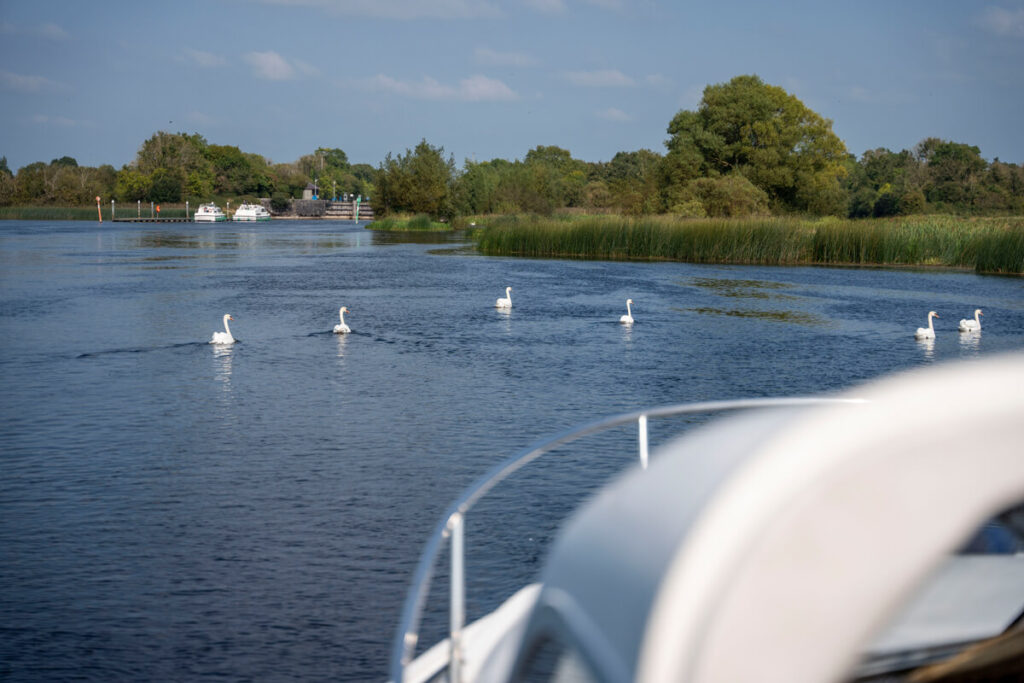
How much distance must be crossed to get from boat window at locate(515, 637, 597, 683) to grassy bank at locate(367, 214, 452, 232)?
241 feet

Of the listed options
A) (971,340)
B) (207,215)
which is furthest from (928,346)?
(207,215)

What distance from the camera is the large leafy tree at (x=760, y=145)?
204 ft

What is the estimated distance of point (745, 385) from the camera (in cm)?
1362

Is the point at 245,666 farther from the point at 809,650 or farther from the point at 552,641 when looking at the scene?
the point at 809,650

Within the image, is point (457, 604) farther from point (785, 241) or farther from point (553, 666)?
point (785, 241)

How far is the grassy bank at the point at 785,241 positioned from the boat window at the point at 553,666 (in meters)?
33.9

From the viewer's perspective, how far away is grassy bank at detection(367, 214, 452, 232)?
75.3m

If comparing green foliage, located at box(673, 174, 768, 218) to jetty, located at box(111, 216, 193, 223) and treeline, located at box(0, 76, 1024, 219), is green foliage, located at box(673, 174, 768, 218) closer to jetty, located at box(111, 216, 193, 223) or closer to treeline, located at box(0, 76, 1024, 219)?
treeline, located at box(0, 76, 1024, 219)

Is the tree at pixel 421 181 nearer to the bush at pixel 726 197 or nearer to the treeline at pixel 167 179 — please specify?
the bush at pixel 726 197

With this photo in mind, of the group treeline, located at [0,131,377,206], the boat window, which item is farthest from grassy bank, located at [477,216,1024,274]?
treeline, located at [0,131,377,206]

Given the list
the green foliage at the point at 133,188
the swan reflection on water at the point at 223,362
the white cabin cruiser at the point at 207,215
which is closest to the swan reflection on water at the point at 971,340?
the swan reflection on water at the point at 223,362

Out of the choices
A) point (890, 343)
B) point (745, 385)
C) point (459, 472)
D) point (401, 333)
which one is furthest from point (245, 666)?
point (890, 343)

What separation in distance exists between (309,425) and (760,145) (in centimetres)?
5796

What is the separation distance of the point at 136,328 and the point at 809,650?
1895cm
